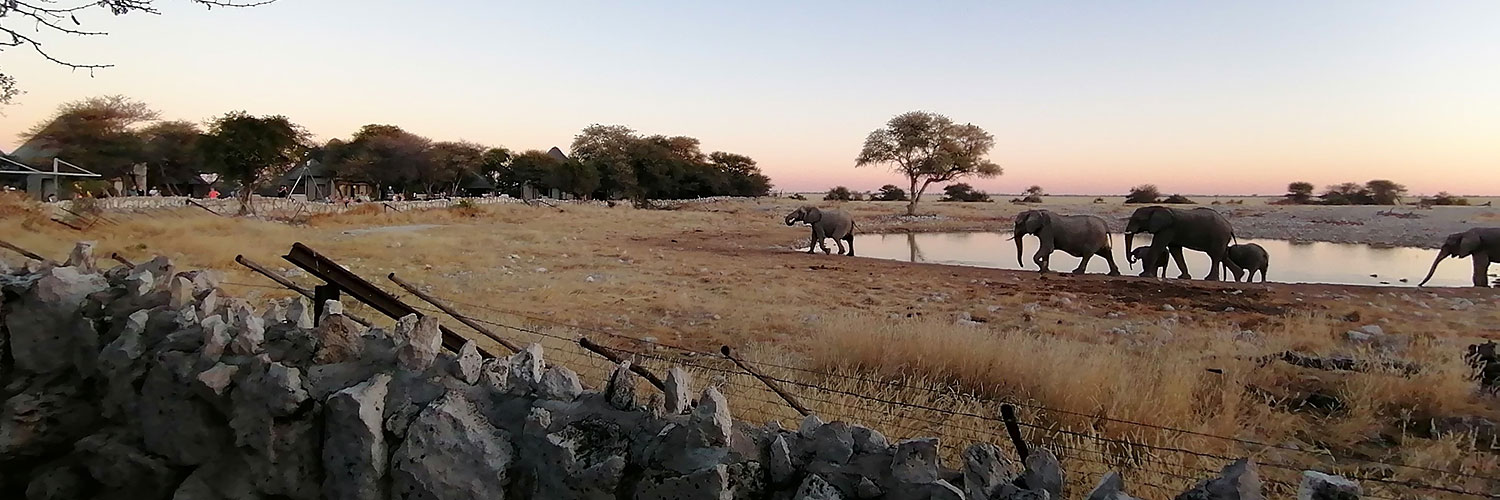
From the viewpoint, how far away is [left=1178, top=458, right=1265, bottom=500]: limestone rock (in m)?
1.80

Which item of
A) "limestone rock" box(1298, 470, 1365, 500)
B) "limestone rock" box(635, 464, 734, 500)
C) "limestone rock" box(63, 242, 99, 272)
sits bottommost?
"limestone rock" box(635, 464, 734, 500)

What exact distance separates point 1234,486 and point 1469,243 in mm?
20140

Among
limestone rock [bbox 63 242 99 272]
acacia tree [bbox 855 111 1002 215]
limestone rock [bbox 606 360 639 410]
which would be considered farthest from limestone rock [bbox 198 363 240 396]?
acacia tree [bbox 855 111 1002 215]

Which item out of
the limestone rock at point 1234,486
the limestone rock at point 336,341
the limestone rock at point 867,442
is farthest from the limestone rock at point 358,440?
the limestone rock at point 1234,486

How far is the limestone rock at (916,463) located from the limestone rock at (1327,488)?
2.52 feet

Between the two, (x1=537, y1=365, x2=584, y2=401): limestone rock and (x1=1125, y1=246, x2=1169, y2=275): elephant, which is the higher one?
(x1=537, y1=365, x2=584, y2=401): limestone rock

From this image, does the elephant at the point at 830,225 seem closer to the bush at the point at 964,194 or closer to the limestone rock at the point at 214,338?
the limestone rock at the point at 214,338

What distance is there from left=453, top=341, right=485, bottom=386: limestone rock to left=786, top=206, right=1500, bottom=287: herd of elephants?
54.6ft

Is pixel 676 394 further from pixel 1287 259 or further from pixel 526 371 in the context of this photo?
pixel 1287 259

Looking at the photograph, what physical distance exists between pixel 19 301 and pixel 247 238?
1325 cm

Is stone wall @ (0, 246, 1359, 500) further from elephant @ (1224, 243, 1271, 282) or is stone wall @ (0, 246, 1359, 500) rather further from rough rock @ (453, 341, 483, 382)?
elephant @ (1224, 243, 1271, 282)

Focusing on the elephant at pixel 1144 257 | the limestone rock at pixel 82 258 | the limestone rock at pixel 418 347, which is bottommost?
Answer: the elephant at pixel 1144 257

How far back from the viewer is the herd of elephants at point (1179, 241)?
16688 mm

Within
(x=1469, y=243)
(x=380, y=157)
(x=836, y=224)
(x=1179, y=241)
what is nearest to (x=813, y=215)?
(x=836, y=224)
